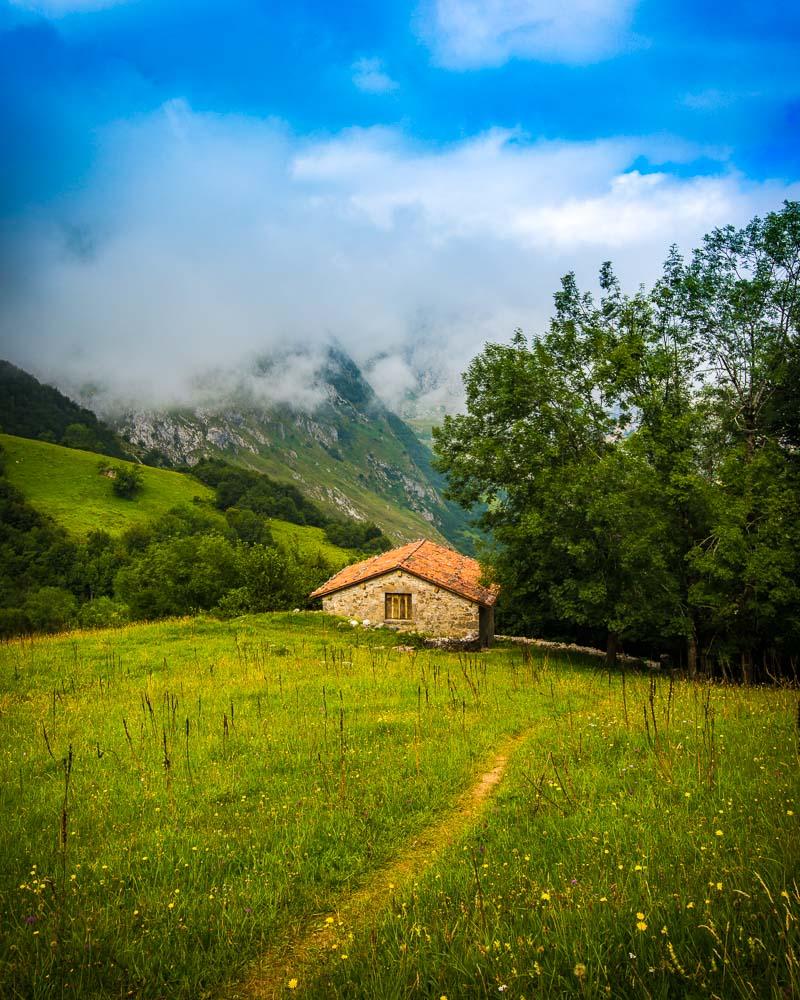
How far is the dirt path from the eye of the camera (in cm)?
467

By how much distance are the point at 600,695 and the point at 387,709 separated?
616 cm

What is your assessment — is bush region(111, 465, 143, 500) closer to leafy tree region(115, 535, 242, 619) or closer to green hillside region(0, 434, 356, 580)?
green hillside region(0, 434, 356, 580)

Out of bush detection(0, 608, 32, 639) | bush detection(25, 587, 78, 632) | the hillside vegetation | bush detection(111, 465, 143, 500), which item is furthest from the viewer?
bush detection(111, 465, 143, 500)

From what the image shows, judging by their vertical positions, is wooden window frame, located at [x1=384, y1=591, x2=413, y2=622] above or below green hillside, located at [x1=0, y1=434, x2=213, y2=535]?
below

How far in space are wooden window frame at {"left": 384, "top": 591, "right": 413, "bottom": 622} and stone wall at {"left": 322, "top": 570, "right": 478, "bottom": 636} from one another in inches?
6.5

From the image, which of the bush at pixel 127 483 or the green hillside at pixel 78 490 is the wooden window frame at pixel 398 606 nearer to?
the green hillside at pixel 78 490

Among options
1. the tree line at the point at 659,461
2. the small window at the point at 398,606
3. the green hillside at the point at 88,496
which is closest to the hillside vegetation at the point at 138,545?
the green hillside at the point at 88,496

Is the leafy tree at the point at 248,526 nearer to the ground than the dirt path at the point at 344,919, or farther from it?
farther from it

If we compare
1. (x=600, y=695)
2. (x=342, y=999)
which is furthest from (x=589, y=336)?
(x=342, y=999)

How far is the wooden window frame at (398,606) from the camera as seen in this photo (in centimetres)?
4174

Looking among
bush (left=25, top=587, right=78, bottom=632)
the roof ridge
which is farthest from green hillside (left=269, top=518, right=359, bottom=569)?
the roof ridge

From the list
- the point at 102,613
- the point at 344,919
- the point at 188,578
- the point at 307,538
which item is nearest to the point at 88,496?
the point at 307,538

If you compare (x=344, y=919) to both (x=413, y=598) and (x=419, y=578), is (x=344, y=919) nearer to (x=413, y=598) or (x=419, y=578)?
(x=419, y=578)

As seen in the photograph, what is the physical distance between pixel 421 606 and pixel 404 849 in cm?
3481
